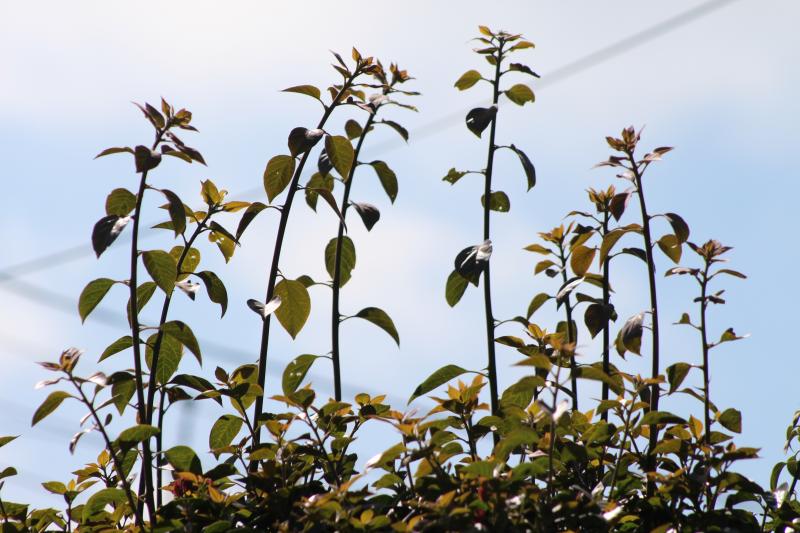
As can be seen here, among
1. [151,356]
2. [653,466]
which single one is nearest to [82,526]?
[151,356]

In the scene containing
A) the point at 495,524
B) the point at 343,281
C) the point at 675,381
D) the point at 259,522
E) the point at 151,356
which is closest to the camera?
the point at 495,524

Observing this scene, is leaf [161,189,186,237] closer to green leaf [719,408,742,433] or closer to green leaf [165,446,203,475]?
green leaf [165,446,203,475]

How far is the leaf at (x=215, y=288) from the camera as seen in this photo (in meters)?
2.14

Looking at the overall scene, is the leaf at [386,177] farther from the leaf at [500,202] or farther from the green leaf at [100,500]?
the green leaf at [100,500]

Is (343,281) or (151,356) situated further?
(343,281)

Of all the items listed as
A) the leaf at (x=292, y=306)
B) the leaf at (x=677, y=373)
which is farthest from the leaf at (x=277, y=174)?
the leaf at (x=677, y=373)

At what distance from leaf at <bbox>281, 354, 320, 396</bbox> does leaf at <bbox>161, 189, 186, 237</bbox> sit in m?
0.47

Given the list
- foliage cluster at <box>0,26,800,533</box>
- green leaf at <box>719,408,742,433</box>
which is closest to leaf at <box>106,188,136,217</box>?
foliage cluster at <box>0,26,800,533</box>

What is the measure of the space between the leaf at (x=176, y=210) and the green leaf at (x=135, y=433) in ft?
1.39

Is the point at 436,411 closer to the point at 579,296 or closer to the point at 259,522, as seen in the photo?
the point at 259,522

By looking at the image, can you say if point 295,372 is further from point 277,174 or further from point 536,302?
point 536,302

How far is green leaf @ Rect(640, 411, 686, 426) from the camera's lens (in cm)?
184

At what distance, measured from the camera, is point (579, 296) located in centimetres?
228

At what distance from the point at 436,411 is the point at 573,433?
341 millimetres
